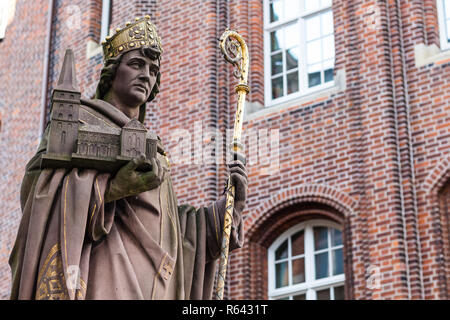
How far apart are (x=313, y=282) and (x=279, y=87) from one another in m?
2.97

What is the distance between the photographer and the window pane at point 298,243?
44.7 feet

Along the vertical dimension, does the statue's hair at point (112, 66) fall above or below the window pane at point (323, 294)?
below

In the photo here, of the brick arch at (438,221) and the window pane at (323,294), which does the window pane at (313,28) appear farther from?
the window pane at (323,294)

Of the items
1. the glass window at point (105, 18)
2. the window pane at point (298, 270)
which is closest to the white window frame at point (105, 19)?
the glass window at point (105, 18)

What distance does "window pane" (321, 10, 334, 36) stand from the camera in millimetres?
14752

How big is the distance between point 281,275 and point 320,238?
0.69 metres

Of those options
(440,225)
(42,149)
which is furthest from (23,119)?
(42,149)

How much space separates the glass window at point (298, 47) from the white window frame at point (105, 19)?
2.74 metres

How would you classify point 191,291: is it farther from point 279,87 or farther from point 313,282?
point 279,87

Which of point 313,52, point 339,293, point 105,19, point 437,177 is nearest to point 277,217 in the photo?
point 339,293

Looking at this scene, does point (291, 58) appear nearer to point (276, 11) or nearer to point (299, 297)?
point (276, 11)

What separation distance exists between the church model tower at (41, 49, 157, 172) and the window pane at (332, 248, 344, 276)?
8091 millimetres

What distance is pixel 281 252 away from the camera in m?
13.8

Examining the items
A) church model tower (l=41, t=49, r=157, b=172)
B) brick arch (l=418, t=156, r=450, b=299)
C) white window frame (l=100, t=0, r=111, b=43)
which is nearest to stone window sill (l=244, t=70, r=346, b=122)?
brick arch (l=418, t=156, r=450, b=299)
